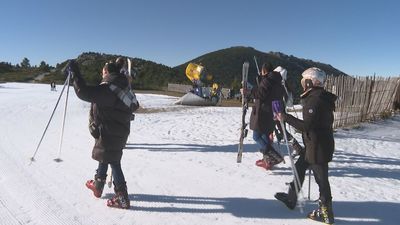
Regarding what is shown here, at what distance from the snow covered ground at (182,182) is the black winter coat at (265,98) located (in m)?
0.82

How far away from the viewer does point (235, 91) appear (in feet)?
108

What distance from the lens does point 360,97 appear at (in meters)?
13.3

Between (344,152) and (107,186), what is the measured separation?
17.7 ft

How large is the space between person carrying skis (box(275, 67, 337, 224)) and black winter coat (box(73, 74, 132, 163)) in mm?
1854

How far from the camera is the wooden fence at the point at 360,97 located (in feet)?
40.5

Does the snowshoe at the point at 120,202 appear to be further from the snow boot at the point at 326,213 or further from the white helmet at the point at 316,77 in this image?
the white helmet at the point at 316,77

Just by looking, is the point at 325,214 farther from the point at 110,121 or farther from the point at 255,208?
the point at 110,121

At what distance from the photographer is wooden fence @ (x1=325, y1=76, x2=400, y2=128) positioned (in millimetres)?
12336

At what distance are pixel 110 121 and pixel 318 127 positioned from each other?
2342 millimetres

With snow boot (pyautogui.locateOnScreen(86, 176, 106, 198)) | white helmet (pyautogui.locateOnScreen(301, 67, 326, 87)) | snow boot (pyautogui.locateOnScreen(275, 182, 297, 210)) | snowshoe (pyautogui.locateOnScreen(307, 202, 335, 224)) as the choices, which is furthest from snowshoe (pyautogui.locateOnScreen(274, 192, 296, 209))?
snow boot (pyautogui.locateOnScreen(86, 176, 106, 198))

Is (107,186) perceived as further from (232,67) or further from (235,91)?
(232,67)

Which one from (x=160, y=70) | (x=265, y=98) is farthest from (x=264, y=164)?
(x=160, y=70)

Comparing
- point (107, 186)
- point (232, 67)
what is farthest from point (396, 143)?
point (232, 67)

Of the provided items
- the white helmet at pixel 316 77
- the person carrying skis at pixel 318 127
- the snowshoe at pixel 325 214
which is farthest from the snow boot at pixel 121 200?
the white helmet at pixel 316 77
